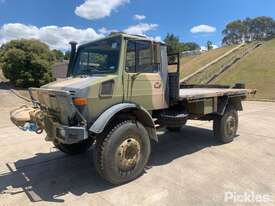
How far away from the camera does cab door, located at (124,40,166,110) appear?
15.9 feet

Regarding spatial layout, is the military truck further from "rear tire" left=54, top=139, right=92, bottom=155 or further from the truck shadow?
"rear tire" left=54, top=139, right=92, bottom=155

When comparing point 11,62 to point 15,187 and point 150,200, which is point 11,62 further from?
point 150,200

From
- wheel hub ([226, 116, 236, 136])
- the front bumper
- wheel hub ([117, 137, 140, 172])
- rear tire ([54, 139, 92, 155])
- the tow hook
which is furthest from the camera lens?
wheel hub ([226, 116, 236, 136])

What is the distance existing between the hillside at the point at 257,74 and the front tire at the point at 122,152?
1661 cm

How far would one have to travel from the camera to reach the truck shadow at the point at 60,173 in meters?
4.48

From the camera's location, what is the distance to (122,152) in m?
4.64

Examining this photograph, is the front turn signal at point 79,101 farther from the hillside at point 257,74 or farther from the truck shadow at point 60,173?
the hillside at point 257,74

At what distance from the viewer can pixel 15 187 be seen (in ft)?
15.4

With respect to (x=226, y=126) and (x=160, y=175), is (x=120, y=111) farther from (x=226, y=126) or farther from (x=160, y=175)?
(x=226, y=126)

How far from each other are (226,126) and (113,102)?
3679 millimetres

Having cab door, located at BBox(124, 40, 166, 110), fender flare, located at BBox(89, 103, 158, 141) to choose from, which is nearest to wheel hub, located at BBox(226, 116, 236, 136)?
cab door, located at BBox(124, 40, 166, 110)

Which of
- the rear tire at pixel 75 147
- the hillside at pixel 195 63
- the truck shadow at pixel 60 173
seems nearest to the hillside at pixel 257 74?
the hillside at pixel 195 63

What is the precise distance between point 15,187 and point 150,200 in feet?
7.57

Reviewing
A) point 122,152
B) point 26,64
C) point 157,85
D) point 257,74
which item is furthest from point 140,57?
point 257,74
